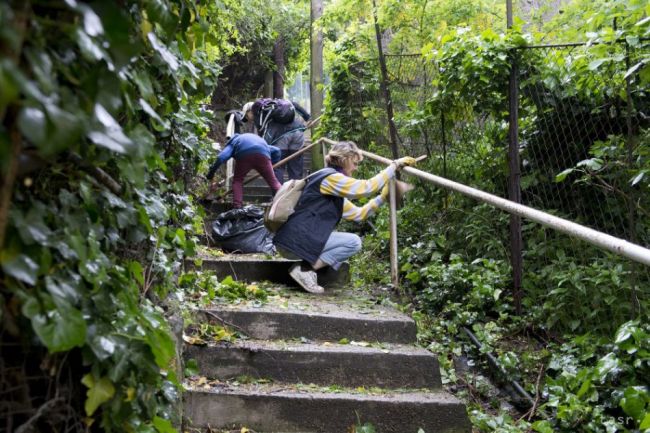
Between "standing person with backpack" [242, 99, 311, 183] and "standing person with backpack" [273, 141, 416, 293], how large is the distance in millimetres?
4681

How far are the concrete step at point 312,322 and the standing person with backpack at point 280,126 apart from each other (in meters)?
5.48

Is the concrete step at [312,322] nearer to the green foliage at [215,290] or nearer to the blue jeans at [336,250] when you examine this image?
the green foliage at [215,290]

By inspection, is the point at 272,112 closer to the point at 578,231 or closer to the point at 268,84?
the point at 578,231

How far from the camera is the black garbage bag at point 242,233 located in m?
A: 6.03

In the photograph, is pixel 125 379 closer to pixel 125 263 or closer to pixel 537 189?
pixel 125 263

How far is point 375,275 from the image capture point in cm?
557

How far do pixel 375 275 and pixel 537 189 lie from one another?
144 centimetres

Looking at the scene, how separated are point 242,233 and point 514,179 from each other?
8.08ft

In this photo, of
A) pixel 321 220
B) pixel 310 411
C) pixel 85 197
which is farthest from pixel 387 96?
pixel 85 197

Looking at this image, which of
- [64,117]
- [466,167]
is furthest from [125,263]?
[466,167]

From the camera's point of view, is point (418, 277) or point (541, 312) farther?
point (418, 277)

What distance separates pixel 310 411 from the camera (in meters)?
3.42

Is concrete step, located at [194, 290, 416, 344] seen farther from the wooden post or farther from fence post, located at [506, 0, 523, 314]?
the wooden post

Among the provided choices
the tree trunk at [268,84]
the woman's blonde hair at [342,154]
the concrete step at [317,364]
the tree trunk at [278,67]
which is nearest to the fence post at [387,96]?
the woman's blonde hair at [342,154]
